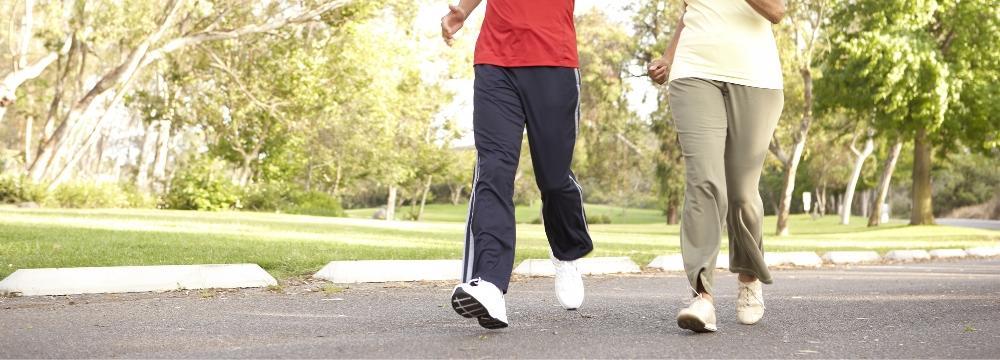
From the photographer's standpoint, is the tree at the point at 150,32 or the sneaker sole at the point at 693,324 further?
the tree at the point at 150,32

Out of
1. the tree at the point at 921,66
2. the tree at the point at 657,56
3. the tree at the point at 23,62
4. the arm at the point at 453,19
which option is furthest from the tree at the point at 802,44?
the arm at the point at 453,19

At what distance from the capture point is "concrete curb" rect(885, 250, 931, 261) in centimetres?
1500

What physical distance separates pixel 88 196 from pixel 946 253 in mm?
18637

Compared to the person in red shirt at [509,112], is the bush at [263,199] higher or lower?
lower

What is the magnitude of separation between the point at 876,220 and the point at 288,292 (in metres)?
38.9

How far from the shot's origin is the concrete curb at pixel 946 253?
1616cm

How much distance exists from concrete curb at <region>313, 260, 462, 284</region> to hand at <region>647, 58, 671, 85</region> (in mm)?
2804

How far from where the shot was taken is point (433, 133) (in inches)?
2237

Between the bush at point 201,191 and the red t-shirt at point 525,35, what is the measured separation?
24145 mm

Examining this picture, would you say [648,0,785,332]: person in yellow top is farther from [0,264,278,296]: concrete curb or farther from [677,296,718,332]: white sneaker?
[0,264,278,296]: concrete curb

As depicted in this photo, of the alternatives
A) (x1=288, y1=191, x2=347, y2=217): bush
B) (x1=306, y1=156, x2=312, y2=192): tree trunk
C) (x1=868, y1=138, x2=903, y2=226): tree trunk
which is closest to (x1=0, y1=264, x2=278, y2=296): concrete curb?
(x1=288, y1=191, x2=347, y2=217): bush

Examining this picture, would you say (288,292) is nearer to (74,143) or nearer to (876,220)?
(74,143)

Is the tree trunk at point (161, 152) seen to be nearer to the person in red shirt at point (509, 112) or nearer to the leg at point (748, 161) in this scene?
the person in red shirt at point (509, 112)

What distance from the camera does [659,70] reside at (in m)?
5.24
